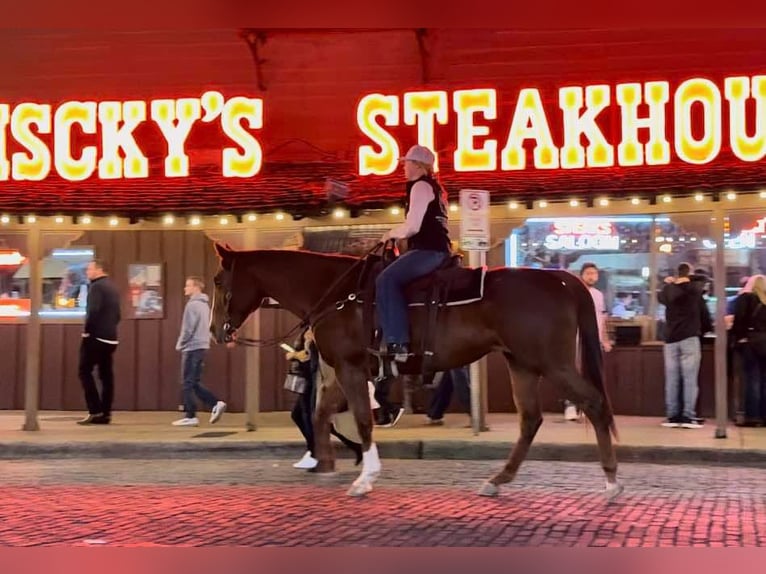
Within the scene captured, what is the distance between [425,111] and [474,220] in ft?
8.96

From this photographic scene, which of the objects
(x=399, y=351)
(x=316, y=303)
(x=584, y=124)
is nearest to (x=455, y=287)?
(x=399, y=351)

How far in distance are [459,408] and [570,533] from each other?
680 cm

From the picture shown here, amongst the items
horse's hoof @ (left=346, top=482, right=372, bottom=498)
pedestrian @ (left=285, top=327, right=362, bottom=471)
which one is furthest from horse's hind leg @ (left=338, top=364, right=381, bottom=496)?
pedestrian @ (left=285, top=327, right=362, bottom=471)

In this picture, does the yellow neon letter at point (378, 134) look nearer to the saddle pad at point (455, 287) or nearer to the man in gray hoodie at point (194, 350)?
the man in gray hoodie at point (194, 350)

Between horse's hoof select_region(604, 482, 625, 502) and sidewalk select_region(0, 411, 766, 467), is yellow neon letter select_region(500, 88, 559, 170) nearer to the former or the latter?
sidewalk select_region(0, 411, 766, 467)

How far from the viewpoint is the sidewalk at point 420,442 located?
30.9 ft

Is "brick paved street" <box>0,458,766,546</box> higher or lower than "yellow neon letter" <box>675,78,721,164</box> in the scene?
lower

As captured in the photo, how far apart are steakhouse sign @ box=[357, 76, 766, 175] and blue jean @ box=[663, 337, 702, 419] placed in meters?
2.33

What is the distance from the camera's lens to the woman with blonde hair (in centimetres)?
1106

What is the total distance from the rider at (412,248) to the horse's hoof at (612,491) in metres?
1.95

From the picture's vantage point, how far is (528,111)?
38.6 feet

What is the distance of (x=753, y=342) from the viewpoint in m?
11.1

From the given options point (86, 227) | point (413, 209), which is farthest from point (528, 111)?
point (86, 227)

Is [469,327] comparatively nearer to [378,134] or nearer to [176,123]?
[378,134]
